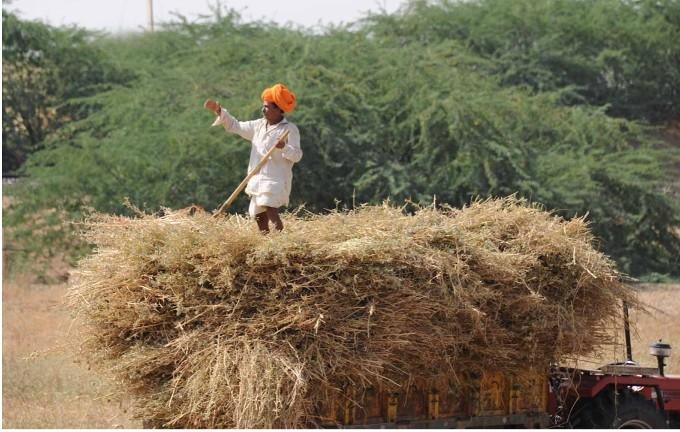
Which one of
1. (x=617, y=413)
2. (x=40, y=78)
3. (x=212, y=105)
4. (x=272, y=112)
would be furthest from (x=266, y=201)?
(x=40, y=78)

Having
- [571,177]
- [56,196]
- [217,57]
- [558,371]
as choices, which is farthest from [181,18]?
[558,371]

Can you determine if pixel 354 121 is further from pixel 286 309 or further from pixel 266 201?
pixel 286 309

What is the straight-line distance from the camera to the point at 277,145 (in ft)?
20.6

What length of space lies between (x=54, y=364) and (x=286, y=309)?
6.81 m

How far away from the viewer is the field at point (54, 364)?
6.71m

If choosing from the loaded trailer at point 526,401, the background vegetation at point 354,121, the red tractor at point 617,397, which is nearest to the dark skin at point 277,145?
the loaded trailer at point 526,401

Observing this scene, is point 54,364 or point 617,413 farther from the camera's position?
point 54,364

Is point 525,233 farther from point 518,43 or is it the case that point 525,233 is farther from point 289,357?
point 518,43

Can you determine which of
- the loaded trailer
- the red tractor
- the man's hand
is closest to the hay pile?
the loaded trailer

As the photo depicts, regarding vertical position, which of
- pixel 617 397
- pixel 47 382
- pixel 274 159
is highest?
pixel 274 159

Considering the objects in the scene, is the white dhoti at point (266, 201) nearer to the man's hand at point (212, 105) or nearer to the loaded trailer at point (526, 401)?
the man's hand at point (212, 105)

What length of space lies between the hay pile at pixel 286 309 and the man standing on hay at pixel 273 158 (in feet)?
0.92

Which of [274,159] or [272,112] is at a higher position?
[272,112]

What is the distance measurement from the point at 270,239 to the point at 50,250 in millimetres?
12875
